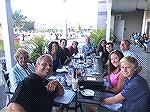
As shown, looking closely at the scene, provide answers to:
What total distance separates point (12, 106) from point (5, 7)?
6.15 ft

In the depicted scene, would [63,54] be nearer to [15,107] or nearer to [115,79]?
[115,79]

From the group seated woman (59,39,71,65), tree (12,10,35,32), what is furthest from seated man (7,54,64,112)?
tree (12,10,35,32)

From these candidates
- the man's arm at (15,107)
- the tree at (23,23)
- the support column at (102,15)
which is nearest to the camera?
the man's arm at (15,107)

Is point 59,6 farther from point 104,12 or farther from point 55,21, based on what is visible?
point 104,12

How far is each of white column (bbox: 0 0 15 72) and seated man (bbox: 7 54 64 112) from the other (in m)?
1.36

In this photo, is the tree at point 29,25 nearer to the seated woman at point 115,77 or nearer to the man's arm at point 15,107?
the seated woman at point 115,77

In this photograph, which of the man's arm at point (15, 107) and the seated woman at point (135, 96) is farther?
the seated woman at point (135, 96)

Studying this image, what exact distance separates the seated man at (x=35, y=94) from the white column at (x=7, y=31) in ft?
4.45

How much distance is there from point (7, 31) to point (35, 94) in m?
1.70

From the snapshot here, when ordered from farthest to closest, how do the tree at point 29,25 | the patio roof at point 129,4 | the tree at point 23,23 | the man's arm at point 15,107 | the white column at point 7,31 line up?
the patio roof at point 129,4 < the tree at point 29,25 < the tree at point 23,23 < the white column at point 7,31 < the man's arm at point 15,107

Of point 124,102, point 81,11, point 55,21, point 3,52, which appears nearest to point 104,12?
point 81,11

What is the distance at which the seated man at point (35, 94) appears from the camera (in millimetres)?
1246

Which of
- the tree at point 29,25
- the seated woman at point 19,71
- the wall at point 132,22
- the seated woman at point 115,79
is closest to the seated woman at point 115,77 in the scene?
the seated woman at point 115,79

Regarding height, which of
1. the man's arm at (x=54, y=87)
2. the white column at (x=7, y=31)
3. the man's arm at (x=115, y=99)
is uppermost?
the white column at (x=7, y=31)
